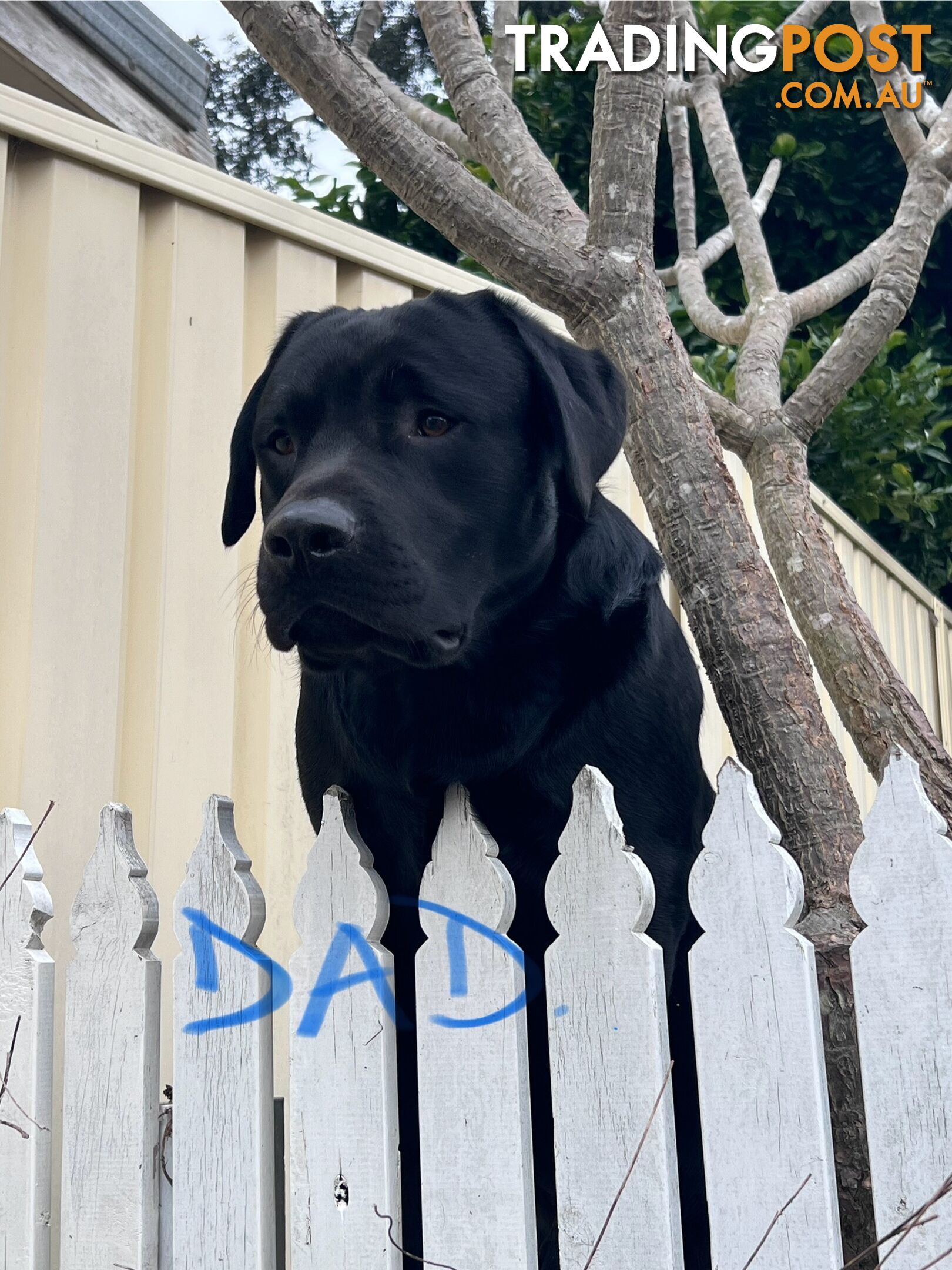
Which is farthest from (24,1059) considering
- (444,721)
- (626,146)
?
(626,146)

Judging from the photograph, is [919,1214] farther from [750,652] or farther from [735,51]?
[735,51]

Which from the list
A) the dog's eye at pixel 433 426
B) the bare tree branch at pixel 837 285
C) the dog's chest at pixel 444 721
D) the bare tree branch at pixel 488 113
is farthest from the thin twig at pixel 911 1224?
the bare tree branch at pixel 837 285

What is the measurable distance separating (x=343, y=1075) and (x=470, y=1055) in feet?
0.57

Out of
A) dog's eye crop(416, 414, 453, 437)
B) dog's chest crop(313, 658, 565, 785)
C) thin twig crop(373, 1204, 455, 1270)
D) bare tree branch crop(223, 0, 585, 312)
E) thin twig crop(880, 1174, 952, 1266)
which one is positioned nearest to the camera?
thin twig crop(880, 1174, 952, 1266)

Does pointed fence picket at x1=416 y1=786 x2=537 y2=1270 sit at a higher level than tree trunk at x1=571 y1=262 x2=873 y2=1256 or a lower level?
lower

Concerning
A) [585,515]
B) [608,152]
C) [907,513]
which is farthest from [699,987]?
[907,513]

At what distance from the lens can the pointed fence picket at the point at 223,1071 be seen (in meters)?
1.61

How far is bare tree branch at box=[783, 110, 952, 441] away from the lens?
2834 mm

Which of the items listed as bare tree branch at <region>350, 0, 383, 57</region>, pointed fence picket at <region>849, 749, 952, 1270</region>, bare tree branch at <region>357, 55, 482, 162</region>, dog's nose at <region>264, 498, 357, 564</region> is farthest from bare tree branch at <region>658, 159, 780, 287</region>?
pointed fence picket at <region>849, 749, 952, 1270</region>

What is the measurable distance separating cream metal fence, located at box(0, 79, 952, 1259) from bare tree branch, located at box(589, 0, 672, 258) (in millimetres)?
497

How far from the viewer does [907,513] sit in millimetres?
6887

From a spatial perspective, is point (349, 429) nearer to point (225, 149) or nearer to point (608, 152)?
point (608, 152)

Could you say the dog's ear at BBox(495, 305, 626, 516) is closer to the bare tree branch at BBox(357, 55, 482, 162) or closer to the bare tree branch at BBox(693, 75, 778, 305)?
the bare tree branch at BBox(693, 75, 778, 305)

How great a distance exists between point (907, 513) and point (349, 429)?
551cm
